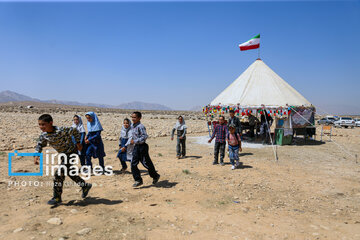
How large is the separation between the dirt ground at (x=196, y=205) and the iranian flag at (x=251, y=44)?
9.12 meters

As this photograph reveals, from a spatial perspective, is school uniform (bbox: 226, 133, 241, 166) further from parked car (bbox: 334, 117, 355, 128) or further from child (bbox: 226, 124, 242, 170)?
parked car (bbox: 334, 117, 355, 128)

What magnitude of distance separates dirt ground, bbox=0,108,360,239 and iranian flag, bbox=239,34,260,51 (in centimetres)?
912

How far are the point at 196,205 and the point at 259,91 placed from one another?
32.3ft

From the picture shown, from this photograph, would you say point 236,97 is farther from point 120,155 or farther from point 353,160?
point 120,155

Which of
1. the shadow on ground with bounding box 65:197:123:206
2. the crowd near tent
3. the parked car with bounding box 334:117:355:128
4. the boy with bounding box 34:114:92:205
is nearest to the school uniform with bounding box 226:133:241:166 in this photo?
the shadow on ground with bounding box 65:197:123:206

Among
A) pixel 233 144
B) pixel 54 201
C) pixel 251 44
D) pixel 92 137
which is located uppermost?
pixel 251 44

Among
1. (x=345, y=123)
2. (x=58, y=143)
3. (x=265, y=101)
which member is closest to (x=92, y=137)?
(x=58, y=143)

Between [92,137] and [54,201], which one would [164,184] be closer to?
[92,137]

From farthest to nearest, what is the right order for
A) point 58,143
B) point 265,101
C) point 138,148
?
point 265,101 < point 138,148 < point 58,143

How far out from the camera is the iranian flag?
14.2 m

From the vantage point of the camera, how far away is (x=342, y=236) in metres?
3.43

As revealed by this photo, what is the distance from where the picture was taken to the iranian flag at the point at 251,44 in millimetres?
14180

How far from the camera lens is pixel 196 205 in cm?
451

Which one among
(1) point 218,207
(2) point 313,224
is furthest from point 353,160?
(1) point 218,207
